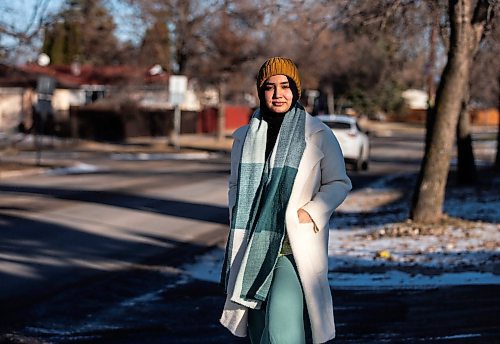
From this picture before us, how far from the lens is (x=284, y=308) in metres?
4.45

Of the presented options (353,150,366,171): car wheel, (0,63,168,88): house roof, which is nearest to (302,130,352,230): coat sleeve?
(353,150,366,171): car wheel

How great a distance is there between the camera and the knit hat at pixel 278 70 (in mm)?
4617

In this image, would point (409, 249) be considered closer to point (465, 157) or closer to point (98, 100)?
point (465, 157)

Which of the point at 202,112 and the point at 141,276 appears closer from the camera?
the point at 141,276

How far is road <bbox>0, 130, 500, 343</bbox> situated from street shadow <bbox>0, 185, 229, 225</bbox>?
23mm

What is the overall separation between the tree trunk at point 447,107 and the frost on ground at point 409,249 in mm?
366

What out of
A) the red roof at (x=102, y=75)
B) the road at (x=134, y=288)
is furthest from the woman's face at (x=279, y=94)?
the red roof at (x=102, y=75)

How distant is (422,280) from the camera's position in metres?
9.64

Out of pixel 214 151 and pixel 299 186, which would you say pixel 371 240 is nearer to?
pixel 299 186

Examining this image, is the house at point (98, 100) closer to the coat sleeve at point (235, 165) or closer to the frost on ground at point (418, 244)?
the frost on ground at point (418, 244)

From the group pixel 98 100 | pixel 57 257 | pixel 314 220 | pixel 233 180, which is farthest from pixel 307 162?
pixel 98 100

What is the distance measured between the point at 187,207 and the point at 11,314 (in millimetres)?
9529

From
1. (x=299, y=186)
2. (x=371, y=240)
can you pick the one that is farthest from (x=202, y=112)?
(x=299, y=186)

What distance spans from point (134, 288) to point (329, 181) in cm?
553
